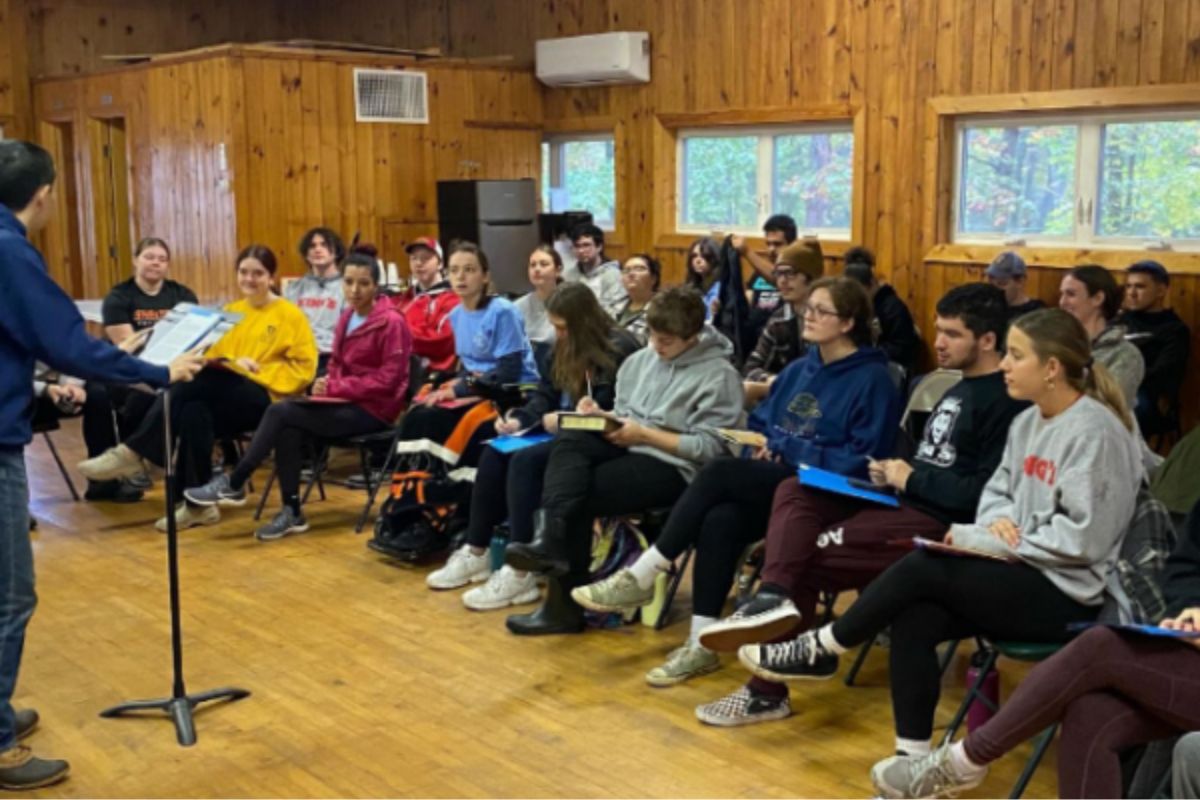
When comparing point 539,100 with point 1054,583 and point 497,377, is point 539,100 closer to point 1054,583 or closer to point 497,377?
point 497,377

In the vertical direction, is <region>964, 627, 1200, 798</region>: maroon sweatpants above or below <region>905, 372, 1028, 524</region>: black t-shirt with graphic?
below

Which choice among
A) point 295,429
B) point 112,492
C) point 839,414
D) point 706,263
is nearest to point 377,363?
point 295,429

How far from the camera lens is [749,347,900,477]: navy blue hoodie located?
356 centimetres

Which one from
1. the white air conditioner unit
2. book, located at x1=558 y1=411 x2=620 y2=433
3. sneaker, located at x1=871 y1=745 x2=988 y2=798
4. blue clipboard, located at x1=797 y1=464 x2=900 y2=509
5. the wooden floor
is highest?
the white air conditioner unit

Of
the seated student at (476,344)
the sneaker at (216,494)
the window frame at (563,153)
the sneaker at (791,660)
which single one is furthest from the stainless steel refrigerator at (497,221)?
the sneaker at (791,660)

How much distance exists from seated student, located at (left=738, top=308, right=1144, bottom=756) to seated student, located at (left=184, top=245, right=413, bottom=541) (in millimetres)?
2827

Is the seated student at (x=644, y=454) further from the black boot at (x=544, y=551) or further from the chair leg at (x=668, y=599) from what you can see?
the chair leg at (x=668, y=599)

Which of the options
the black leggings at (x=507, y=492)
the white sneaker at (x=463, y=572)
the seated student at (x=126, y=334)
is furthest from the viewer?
the seated student at (x=126, y=334)

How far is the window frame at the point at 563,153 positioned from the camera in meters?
8.69

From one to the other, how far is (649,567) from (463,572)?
1.03 meters

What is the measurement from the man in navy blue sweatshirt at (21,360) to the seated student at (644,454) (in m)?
1.35

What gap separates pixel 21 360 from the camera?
2.96m

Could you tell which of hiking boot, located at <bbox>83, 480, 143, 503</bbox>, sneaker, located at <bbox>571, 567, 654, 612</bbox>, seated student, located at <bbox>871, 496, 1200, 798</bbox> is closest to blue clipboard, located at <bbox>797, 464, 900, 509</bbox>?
sneaker, located at <bbox>571, 567, 654, 612</bbox>

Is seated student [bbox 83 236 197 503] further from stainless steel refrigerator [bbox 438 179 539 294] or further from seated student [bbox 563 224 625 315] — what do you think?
stainless steel refrigerator [bbox 438 179 539 294]
